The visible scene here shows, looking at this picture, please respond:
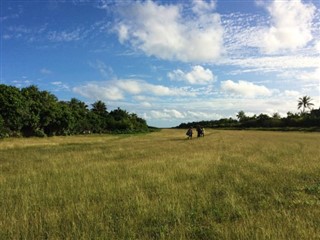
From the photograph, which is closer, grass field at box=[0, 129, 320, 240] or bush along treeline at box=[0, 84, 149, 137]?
grass field at box=[0, 129, 320, 240]

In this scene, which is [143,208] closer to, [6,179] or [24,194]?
[24,194]

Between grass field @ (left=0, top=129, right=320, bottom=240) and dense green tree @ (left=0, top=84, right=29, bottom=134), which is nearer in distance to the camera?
grass field @ (left=0, top=129, right=320, bottom=240)

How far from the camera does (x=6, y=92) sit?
49.3m

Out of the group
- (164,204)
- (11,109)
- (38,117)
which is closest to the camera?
(164,204)

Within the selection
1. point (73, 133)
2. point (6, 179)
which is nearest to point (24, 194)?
point (6, 179)

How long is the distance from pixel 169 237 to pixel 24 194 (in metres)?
5.91

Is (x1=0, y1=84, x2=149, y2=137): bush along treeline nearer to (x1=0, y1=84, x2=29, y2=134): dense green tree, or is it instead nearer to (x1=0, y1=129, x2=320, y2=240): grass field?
(x1=0, y1=84, x2=29, y2=134): dense green tree

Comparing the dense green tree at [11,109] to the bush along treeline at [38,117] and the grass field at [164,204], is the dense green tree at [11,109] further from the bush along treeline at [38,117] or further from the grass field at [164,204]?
the grass field at [164,204]

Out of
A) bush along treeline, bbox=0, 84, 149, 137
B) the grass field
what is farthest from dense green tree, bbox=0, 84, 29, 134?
the grass field

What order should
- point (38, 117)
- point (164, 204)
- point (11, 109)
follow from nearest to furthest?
1. point (164, 204)
2. point (11, 109)
3. point (38, 117)

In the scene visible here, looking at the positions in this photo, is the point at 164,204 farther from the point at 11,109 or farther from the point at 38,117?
the point at 38,117

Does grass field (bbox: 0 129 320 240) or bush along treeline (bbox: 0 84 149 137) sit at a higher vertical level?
bush along treeline (bbox: 0 84 149 137)

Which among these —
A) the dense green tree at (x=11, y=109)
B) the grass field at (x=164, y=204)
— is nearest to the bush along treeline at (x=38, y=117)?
the dense green tree at (x=11, y=109)

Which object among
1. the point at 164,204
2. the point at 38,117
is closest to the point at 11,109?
the point at 38,117
